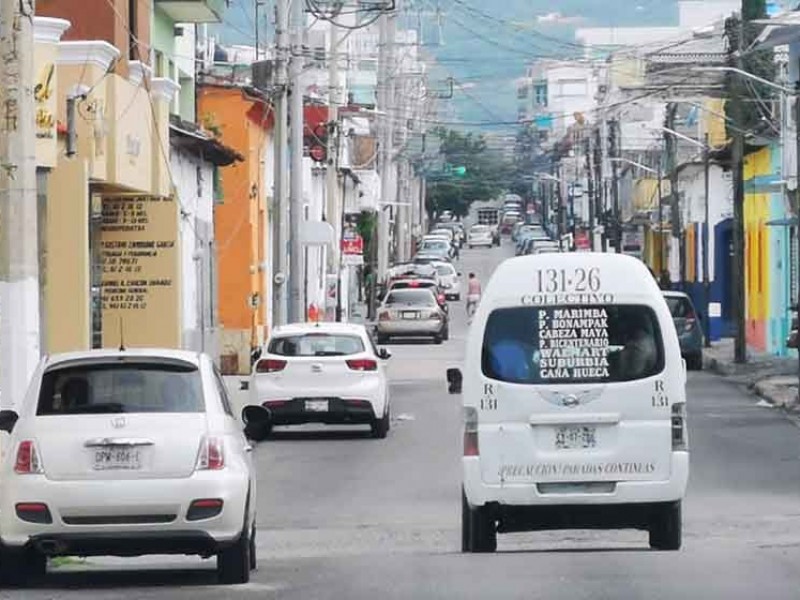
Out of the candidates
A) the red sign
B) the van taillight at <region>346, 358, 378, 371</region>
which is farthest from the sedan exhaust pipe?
the red sign

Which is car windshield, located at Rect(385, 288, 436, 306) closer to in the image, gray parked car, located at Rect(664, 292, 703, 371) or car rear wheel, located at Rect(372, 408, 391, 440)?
gray parked car, located at Rect(664, 292, 703, 371)

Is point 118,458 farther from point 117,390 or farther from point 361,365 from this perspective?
point 361,365

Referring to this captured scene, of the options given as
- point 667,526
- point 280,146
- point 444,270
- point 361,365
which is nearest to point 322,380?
point 361,365

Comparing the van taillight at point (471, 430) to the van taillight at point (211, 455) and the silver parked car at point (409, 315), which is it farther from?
the silver parked car at point (409, 315)

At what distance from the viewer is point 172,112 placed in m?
42.6

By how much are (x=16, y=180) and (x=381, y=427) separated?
13251mm

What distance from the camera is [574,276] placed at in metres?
16.5

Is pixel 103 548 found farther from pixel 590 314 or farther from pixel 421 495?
pixel 421 495

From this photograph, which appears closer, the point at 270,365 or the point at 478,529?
the point at 478,529

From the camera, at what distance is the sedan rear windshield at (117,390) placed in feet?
47.8

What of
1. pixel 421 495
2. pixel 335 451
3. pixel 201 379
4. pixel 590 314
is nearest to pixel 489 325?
pixel 590 314

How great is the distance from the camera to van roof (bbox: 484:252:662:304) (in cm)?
1652

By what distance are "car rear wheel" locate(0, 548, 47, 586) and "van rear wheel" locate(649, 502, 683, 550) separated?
4745 mm

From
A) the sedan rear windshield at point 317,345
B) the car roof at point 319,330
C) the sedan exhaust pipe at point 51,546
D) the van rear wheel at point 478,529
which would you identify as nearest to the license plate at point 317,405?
the sedan rear windshield at point 317,345
